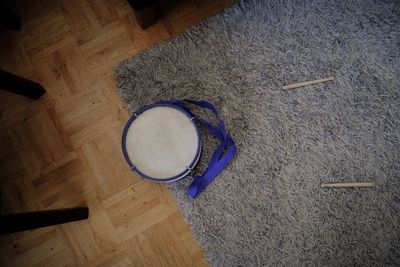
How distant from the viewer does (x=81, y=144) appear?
1.09 m

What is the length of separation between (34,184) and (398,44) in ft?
4.56

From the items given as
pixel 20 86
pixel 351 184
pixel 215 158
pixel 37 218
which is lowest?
pixel 351 184

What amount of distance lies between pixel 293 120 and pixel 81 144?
0.76 m

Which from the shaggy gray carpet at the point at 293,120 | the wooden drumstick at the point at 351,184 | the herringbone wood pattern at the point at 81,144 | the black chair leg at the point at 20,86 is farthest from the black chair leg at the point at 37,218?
the wooden drumstick at the point at 351,184

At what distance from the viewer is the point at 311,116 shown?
1.07 m

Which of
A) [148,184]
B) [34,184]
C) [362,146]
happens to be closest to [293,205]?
[362,146]

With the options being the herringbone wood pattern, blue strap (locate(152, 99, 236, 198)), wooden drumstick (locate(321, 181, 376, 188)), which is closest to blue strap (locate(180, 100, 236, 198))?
blue strap (locate(152, 99, 236, 198))

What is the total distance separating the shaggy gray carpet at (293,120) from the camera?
39.8 inches

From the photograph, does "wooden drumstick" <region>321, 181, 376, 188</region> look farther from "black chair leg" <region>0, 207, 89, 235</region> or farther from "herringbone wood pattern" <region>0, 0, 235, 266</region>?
"black chair leg" <region>0, 207, 89, 235</region>

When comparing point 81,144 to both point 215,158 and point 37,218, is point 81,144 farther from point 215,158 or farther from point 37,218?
point 215,158

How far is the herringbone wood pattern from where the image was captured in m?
1.03

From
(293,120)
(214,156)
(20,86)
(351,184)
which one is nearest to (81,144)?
(20,86)

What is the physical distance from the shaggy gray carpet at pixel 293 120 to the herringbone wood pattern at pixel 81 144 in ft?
0.26

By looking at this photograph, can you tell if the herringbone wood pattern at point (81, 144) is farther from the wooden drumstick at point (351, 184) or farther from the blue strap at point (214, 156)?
the wooden drumstick at point (351, 184)
